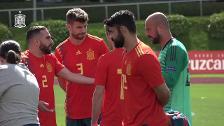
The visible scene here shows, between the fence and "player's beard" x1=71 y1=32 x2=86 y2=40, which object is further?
the fence

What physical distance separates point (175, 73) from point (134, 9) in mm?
36060

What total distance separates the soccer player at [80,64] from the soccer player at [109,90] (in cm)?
122

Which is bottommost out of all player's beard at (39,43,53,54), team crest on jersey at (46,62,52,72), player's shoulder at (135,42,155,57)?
team crest on jersey at (46,62,52,72)

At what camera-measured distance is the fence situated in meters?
41.4

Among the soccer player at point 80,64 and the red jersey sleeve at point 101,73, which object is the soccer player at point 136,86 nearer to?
Result: the red jersey sleeve at point 101,73

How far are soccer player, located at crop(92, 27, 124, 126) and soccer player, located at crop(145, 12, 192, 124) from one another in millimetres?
494

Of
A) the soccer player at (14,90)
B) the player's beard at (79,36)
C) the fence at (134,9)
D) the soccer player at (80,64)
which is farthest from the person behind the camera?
the fence at (134,9)

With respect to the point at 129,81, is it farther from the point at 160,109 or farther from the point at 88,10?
the point at 88,10

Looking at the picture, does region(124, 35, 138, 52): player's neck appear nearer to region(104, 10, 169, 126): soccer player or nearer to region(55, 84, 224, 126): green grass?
region(104, 10, 169, 126): soccer player

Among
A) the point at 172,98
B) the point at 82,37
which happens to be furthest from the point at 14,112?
the point at 82,37

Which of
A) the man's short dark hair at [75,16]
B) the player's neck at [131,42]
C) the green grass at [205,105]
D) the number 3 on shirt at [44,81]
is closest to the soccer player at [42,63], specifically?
the number 3 on shirt at [44,81]

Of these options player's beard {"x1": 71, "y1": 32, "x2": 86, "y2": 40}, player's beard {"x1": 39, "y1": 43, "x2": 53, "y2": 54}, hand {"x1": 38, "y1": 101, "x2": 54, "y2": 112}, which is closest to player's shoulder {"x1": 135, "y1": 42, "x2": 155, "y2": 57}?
hand {"x1": 38, "y1": 101, "x2": 54, "y2": 112}

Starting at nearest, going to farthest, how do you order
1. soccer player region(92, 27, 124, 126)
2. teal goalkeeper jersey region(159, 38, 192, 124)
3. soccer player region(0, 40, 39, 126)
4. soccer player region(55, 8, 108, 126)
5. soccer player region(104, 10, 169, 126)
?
1. soccer player region(104, 10, 169, 126)
2. soccer player region(0, 40, 39, 126)
3. teal goalkeeper jersey region(159, 38, 192, 124)
4. soccer player region(92, 27, 124, 126)
5. soccer player region(55, 8, 108, 126)

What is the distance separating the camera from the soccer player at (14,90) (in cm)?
671
